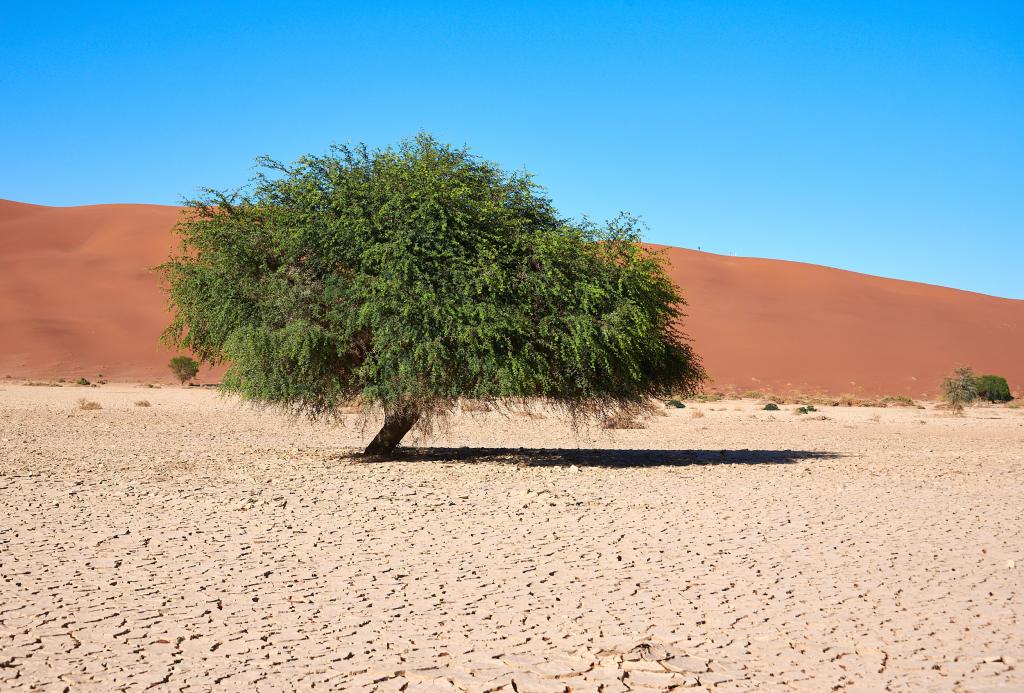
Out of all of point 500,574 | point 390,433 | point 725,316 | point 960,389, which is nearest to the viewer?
point 500,574

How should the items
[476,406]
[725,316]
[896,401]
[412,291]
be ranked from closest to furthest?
[412,291] < [476,406] < [896,401] < [725,316]

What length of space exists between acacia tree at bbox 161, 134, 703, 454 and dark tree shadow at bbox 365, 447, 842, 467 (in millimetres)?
1535

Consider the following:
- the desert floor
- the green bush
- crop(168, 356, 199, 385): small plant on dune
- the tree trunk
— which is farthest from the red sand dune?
the desert floor

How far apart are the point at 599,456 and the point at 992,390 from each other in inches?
1537

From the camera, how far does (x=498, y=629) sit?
7020 millimetres

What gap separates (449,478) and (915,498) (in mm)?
7281

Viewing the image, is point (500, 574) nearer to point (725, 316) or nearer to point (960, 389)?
point (960, 389)

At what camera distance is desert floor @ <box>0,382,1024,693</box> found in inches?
242

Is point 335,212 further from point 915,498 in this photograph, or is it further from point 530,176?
point 915,498

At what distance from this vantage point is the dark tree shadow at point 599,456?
1898 cm

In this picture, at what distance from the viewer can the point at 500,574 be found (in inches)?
348

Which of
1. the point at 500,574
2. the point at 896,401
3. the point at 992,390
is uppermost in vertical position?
the point at 992,390

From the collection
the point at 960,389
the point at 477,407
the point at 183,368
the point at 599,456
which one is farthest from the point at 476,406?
the point at 183,368

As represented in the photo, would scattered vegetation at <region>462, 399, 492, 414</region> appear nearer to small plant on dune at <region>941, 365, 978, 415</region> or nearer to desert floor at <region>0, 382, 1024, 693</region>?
desert floor at <region>0, 382, 1024, 693</region>
